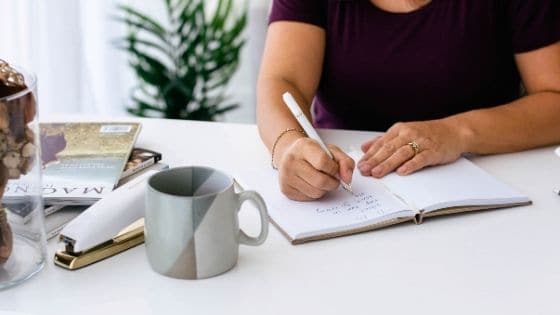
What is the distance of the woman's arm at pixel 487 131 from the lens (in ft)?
4.22

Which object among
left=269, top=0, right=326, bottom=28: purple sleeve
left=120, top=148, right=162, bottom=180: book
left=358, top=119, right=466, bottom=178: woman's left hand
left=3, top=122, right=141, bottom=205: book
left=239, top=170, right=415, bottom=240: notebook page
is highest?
left=269, top=0, right=326, bottom=28: purple sleeve

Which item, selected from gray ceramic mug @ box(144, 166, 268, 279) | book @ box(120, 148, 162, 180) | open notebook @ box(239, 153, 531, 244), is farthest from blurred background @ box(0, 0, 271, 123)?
gray ceramic mug @ box(144, 166, 268, 279)

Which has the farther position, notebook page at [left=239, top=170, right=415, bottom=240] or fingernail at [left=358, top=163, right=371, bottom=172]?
fingernail at [left=358, top=163, right=371, bottom=172]

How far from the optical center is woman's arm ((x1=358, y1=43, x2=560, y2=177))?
129 centimetres

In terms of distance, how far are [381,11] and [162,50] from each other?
125 centimetres

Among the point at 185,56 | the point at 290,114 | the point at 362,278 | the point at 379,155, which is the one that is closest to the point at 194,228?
Result: the point at 362,278

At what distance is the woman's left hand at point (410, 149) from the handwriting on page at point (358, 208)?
10 centimetres

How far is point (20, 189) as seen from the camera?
96 cm

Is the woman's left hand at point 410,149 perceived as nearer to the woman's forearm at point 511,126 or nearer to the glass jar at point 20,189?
the woman's forearm at point 511,126

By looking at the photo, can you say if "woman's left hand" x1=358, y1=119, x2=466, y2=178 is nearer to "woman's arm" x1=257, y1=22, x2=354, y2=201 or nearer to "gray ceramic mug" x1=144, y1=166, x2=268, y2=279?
"woman's arm" x1=257, y1=22, x2=354, y2=201

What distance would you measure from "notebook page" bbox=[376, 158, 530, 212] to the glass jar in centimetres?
50

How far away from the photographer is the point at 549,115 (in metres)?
1.47

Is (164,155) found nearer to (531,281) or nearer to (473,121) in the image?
(473,121)

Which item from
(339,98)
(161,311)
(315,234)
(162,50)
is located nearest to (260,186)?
(315,234)
